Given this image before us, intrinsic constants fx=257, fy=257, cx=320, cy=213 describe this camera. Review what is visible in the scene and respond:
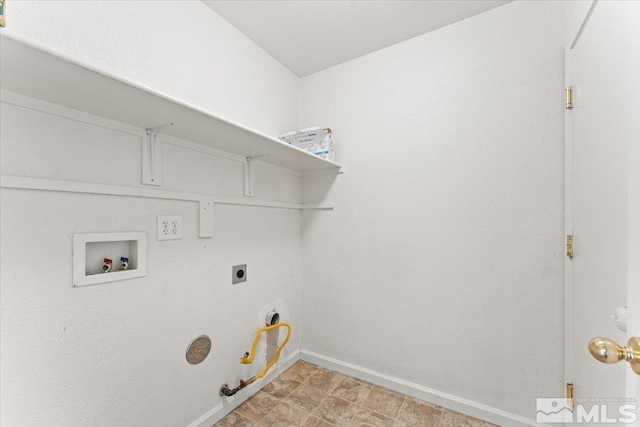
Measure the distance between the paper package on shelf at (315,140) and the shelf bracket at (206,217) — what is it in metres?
0.78

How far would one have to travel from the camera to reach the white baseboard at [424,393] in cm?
142

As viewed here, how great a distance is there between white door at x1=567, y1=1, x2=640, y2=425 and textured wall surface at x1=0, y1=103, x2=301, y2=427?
1580mm

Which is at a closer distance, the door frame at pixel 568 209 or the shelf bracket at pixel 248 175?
the door frame at pixel 568 209

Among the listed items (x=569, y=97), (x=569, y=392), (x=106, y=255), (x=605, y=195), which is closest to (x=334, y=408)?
(x=569, y=392)

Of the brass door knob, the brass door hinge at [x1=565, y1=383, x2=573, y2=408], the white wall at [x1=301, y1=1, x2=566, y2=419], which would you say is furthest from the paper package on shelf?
the brass door hinge at [x1=565, y1=383, x2=573, y2=408]

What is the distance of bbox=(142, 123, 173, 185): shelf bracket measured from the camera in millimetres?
1158

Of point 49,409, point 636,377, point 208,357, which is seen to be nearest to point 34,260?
point 49,409

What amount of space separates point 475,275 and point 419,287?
0.33 meters

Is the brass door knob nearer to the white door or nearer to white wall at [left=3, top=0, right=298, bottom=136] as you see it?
the white door

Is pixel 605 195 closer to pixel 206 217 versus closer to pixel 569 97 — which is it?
pixel 569 97

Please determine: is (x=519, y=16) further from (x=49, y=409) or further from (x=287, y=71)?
(x=49, y=409)

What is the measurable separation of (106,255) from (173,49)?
105 cm

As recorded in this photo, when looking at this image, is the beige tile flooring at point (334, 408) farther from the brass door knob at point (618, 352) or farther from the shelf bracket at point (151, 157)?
the shelf bracket at point (151, 157)

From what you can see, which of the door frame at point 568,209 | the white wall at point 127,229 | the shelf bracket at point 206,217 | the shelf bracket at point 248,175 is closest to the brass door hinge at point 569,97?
the door frame at point 568,209
